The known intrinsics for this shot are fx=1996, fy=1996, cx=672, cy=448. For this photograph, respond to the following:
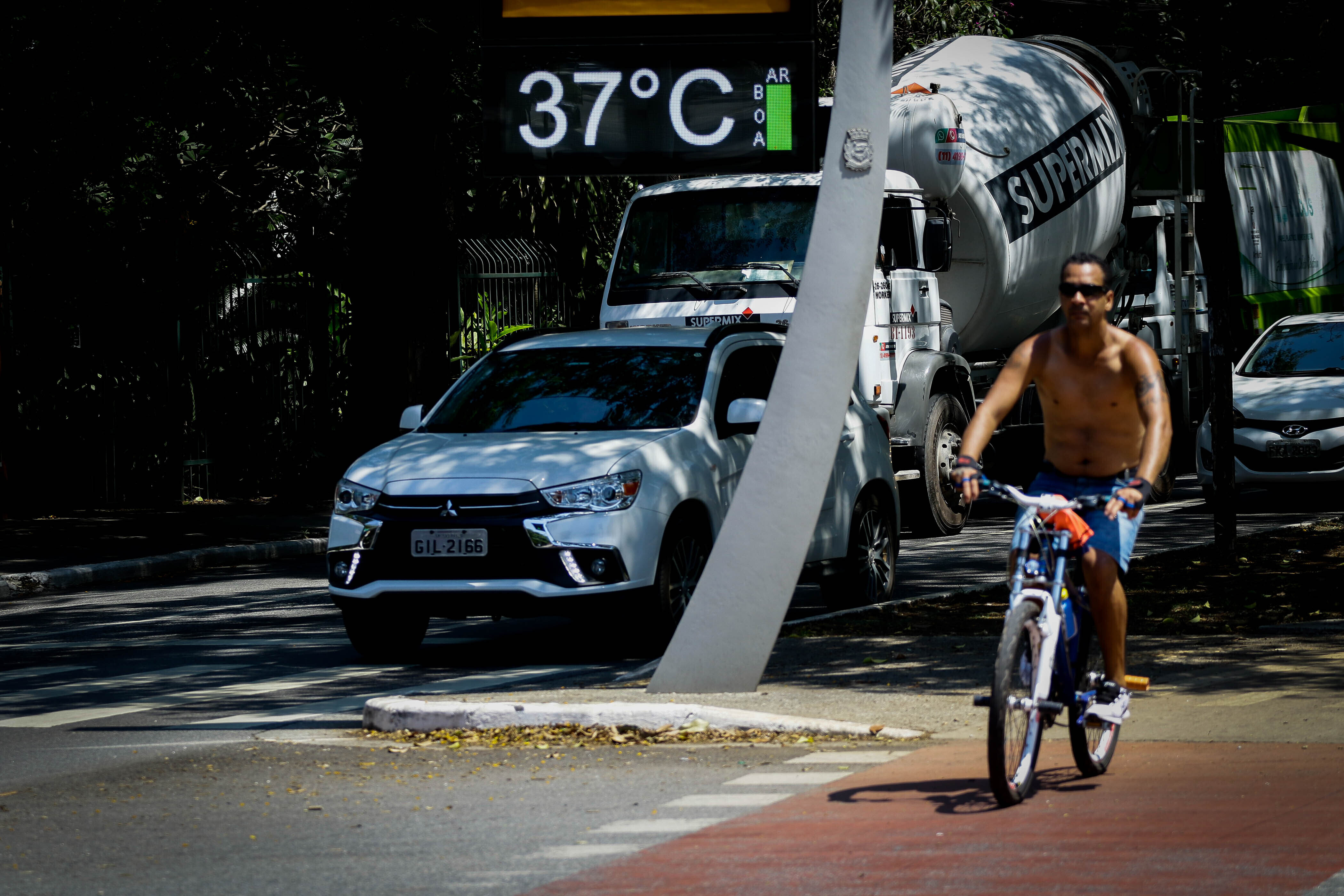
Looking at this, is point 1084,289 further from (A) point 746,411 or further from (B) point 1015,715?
(A) point 746,411

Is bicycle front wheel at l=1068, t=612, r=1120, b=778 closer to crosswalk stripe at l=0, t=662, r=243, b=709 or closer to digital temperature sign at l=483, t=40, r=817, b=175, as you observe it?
digital temperature sign at l=483, t=40, r=817, b=175

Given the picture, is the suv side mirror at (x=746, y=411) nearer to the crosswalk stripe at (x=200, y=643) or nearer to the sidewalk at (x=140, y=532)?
the crosswalk stripe at (x=200, y=643)

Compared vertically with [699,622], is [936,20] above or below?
above

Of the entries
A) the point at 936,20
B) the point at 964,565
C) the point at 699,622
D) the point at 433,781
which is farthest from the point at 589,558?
the point at 936,20

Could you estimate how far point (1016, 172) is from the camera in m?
18.7

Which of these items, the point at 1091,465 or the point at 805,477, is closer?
the point at 1091,465

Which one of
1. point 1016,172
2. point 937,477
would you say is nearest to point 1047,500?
point 937,477

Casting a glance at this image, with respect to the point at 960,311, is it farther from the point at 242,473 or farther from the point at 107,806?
the point at 107,806

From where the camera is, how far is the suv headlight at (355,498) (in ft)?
34.8

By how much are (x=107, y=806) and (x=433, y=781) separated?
1.16 m

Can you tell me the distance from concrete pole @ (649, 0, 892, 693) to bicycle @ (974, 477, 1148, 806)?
6.65 feet

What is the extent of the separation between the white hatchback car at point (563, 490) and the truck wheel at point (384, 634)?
0.04 ft

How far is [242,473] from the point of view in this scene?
923 inches

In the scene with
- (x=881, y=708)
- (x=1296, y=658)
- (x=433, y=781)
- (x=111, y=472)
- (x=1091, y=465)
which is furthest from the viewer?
(x=111, y=472)
